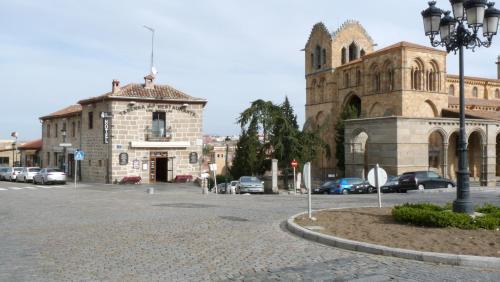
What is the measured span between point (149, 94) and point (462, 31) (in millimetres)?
29533

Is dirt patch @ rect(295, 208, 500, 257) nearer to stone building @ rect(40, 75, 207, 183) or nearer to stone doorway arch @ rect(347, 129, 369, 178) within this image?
stone building @ rect(40, 75, 207, 183)

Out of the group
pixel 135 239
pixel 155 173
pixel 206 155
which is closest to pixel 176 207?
pixel 135 239

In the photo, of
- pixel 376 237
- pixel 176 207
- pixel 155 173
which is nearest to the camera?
pixel 376 237

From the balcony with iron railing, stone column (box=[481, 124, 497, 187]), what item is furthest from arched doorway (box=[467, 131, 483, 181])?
the balcony with iron railing

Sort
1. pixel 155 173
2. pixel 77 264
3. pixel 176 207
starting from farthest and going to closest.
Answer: pixel 155 173 → pixel 176 207 → pixel 77 264

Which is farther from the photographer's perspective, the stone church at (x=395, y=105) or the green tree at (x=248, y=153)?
the green tree at (x=248, y=153)

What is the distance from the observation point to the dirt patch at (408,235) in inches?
337

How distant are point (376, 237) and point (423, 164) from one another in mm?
32449

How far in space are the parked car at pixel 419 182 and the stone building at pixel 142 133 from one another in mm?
16276

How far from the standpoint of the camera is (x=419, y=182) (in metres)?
32.4

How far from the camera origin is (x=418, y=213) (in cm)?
1080

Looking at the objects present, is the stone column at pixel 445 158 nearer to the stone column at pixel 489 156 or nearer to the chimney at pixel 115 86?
the stone column at pixel 489 156

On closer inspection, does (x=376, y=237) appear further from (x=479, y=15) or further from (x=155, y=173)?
(x=155, y=173)

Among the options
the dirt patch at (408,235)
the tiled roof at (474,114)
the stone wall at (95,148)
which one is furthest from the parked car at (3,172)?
the tiled roof at (474,114)
